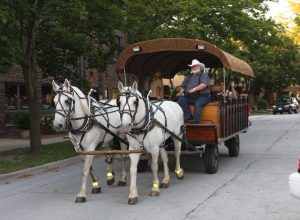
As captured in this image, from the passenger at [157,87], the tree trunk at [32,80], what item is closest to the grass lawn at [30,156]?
the tree trunk at [32,80]

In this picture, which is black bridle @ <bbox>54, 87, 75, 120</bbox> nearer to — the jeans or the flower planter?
the jeans

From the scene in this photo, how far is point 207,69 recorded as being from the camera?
464 inches

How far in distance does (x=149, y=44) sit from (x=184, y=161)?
352 centimetres

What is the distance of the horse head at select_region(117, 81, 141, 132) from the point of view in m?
7.62

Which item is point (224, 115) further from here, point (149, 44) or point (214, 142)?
point (149, 44)

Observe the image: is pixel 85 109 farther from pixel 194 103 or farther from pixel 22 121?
pixel 22 121

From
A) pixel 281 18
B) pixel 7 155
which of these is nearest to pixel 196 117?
pixel 7 155

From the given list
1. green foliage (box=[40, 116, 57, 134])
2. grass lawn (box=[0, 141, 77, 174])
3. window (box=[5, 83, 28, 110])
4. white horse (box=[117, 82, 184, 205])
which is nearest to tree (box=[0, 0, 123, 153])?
grass lawn (box=[0, 141, 77, 174])

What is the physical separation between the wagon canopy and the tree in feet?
7.05

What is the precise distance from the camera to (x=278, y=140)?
61.3ft

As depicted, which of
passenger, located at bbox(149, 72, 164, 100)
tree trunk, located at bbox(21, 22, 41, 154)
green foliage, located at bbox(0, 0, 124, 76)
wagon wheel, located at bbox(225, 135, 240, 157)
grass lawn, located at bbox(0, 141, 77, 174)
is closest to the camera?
green foliage, located at bbox(0, 0, 124, 76)

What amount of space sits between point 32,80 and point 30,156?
2372mm

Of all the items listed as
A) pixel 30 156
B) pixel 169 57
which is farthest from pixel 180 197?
pixel 30 156

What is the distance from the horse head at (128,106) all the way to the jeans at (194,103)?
2.72 m
